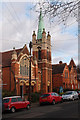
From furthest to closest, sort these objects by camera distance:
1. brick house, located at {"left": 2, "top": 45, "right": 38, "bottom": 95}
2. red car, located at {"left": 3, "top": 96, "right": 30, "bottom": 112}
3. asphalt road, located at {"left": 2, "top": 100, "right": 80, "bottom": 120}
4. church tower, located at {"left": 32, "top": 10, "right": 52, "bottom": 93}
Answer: church tower, located at {"left": 32, "top": 10, "right": 52, "bottom": 93} < brick house, located at {"left": 2, "top": 45, "right": 38, "bottom": 95} < red car, located at {"left": 3, "top": 96, "right": 30, "bottom": 112} < asphalt road, located at {"left": 2, "top": 100, "right": 80, "bottom": 120}

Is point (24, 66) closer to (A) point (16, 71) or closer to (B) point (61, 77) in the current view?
(A) point (16, 71)

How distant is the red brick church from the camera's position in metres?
36.2

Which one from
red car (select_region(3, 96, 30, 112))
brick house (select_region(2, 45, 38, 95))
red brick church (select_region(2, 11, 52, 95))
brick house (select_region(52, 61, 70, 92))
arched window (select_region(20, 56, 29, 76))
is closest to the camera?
red car (select_region(3, 96, 30, 112))

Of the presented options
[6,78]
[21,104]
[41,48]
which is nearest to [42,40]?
[41,48]

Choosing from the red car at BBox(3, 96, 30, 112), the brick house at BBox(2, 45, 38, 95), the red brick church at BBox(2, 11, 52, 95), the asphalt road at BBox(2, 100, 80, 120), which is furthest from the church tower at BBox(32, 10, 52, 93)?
the asphalt road at BBox(2, 100, 80, 120)

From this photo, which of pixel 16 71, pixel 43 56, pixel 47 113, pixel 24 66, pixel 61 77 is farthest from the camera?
pixel 61 77

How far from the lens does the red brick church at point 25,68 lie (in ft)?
119

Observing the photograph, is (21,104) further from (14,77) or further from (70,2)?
(14,77)

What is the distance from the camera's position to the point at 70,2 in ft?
18.5

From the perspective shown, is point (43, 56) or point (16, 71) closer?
point (16, 71)

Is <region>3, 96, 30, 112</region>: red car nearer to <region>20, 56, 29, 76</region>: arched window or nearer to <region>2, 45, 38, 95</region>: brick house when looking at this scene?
<region>2, 45, 38, 95</region>: brick house

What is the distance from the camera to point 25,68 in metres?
39.0

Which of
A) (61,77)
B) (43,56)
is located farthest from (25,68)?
(61,77)

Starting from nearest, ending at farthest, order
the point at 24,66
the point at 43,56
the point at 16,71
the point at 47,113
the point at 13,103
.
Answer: the point at 47,113
the point at 13,103
the point at 16,71
the point at 24,66
the point at 43,56
